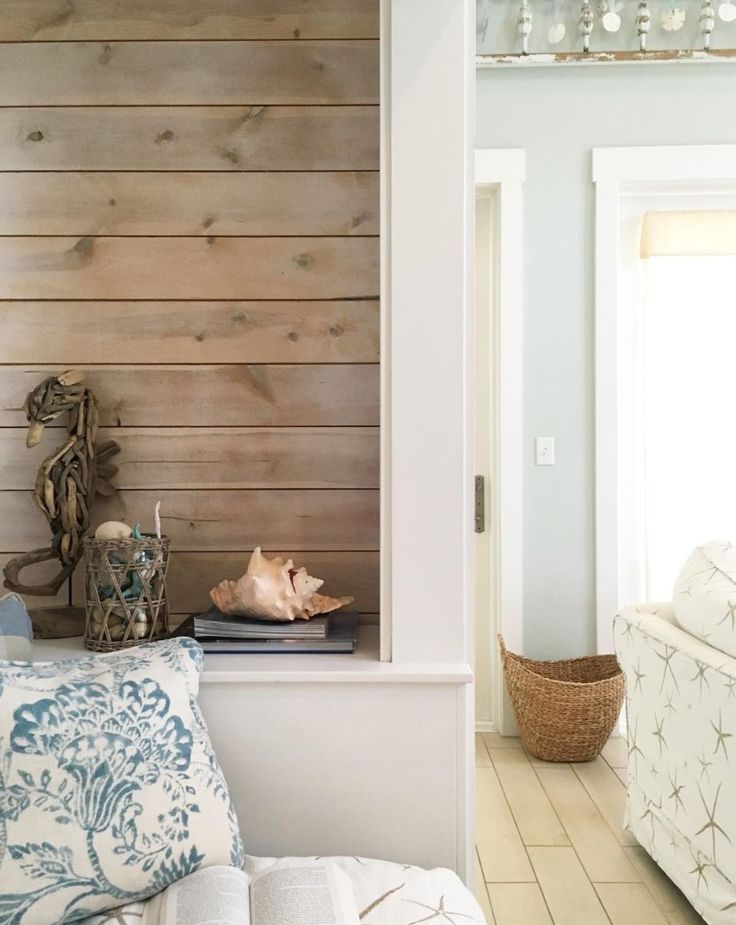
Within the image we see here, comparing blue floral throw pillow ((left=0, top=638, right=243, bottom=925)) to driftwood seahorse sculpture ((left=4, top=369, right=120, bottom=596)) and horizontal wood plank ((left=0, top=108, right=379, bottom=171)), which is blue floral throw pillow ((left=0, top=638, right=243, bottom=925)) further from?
horizontal wood plank ((left=0, top=108, right=379, bottom=171))

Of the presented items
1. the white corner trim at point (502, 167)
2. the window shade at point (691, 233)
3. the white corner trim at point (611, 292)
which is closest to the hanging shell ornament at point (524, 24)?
the white corner trim at point (502, 167)

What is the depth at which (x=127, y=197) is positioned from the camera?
6.09 feet

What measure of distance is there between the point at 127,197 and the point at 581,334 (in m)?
1.94

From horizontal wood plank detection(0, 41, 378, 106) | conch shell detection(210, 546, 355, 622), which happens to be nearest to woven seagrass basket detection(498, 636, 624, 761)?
conch shell detection(210, 546, 355, 622)

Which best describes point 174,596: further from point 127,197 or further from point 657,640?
point 657,640

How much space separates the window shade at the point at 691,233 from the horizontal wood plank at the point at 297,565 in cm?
212

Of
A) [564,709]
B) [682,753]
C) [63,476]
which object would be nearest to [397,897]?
[63,476]

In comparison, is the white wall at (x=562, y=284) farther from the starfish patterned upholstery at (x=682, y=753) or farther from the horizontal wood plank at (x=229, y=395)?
the horizontal wood plank at (x=229, y=395)

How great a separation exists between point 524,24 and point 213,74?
173cm

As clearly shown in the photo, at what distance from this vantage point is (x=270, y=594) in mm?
1588

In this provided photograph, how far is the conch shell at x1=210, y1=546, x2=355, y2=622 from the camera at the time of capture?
62.4 inches

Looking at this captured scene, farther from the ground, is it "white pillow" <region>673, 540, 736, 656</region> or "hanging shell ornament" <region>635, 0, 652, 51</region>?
"hanging shell ornament" <region>635, 0, 652, 51</region>

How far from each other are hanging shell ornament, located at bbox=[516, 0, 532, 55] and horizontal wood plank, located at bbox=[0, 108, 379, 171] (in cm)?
161

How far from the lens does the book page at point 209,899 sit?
1.13 metres
